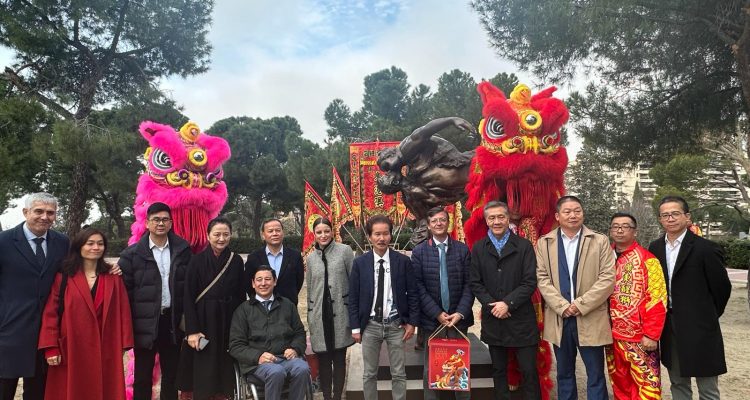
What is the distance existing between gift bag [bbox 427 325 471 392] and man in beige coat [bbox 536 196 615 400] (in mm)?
589

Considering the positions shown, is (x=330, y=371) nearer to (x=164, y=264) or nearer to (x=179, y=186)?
(x=164, y=264)

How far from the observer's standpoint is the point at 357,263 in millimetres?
3174

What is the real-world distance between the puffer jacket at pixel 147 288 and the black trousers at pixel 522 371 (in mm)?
2189

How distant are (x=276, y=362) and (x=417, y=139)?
3048mm

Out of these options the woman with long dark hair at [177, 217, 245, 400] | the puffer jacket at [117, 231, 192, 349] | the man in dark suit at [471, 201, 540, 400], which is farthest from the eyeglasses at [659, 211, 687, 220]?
the puffer jacket at [117, 231, 192, 349]

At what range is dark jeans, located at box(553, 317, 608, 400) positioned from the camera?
115 inches

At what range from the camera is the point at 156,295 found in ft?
10.2

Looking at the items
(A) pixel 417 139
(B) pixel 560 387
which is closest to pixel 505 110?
(A) pixel 417 139

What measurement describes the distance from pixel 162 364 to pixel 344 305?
1.39 m

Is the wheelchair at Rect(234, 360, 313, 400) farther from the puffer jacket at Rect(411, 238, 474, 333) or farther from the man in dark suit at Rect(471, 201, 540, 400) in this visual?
the man in dark suit at Rect(471, 201, 540, 400)

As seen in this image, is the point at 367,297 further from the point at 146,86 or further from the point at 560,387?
the point at 146,86

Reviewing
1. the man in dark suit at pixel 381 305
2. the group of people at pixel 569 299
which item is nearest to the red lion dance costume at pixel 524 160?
the group of people at pixel 569 299

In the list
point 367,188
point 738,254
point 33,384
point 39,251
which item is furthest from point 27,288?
point 738,254

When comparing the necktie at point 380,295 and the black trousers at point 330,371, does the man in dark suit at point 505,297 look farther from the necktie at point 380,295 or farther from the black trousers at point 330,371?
the black trousers at point 330,371
